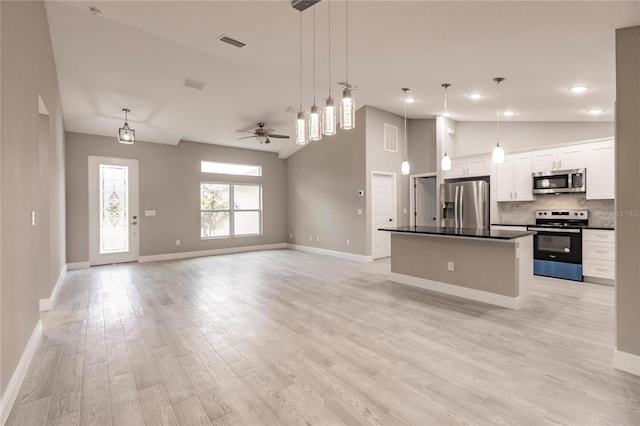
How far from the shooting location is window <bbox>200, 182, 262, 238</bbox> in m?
8.23

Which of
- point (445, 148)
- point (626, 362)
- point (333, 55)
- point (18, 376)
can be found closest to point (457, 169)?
point (445, 148)

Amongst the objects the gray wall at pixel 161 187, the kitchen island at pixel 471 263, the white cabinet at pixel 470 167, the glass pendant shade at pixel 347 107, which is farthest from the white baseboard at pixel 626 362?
the gray wall at pixel 161 187

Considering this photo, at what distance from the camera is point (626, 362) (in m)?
2.34

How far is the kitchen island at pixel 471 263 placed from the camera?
3.78 metres

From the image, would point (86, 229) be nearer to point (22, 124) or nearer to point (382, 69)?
point (22, 124)

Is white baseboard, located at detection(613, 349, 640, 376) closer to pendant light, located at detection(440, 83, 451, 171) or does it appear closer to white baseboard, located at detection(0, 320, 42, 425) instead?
pendant light, located at detection(440, 83, 451, 171)

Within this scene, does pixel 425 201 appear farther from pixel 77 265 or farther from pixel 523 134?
pixel 77 265

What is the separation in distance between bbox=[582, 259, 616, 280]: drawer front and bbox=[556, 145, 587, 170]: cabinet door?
1593 mm

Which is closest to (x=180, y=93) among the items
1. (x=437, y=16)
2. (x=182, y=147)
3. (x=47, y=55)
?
(x=47, y=55)

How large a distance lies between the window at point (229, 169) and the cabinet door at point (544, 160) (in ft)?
22.3

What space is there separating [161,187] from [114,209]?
1100mm

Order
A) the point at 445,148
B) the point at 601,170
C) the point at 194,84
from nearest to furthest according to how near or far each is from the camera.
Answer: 1. the point at 601,170
2. the point at 194,84
3. the point at 445,148

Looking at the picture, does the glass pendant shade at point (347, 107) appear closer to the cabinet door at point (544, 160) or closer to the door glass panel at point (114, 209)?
the cabinet door at point (544, 160)

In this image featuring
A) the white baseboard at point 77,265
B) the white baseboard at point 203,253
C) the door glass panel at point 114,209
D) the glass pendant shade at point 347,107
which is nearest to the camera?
the glass pendant shade at point 347,107
